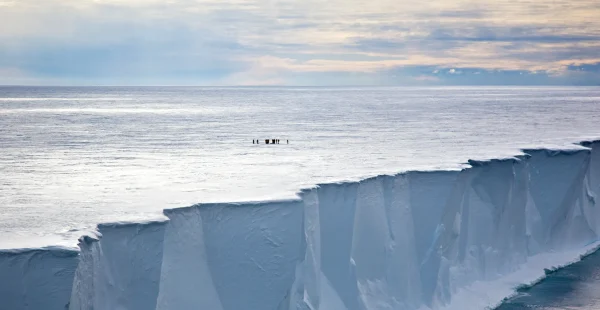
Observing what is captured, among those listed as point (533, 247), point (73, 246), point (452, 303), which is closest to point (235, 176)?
point (452, 303)

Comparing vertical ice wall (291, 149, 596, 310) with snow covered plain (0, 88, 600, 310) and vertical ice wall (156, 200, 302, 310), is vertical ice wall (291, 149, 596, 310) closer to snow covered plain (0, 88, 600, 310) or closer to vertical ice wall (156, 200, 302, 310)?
snow covered plain (0, 88, 600, 310)

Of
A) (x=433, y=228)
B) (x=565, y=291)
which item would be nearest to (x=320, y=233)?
(x=433, y=228)

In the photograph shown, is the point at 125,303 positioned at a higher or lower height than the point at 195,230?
lower

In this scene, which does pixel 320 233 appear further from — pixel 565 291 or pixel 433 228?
pixel 565 291

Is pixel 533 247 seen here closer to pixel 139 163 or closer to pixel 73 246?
pixel 139 163

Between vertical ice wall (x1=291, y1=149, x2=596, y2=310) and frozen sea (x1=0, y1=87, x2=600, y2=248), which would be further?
vertical ice wall (x1=291, y1=149, x2=596, y2=310)

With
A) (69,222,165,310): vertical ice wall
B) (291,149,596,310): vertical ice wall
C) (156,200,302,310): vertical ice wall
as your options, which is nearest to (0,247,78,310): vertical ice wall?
(69,222,165,310): vertical ice wall
